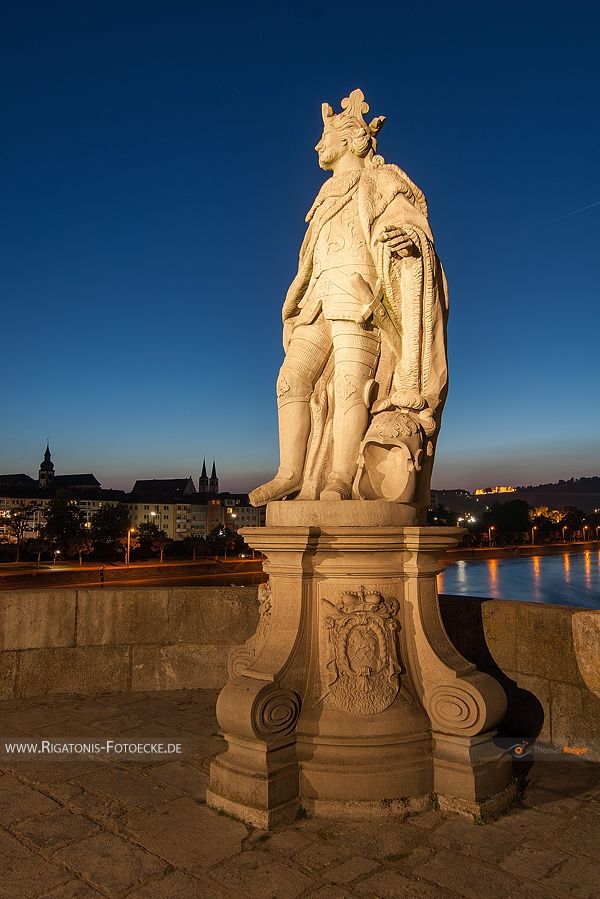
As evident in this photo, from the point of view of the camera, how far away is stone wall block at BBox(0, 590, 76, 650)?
578cm

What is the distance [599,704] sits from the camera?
434 centimetres

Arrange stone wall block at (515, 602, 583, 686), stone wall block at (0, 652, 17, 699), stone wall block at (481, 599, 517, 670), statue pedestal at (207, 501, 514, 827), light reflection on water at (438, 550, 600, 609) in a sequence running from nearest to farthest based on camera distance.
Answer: statue pedestal at (207, 501, 514, 827) < stone wall block at (515, 602, 583, 686) < stone wall block at (481, 599, 517, 670) < stone wall block at (0, 652, 17, 699) < light reflection on water at (438, 550, 600, 609)

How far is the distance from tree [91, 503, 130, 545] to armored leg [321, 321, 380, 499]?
230 feet

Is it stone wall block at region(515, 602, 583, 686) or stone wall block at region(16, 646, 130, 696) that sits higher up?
stone wall block at region(515, 602, 583, 686)

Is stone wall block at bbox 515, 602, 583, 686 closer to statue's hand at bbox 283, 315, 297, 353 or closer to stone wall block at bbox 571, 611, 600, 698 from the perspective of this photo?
stone wall block at bbox 571, 611, 600, 698

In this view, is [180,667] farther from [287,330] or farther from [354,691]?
[287,330]

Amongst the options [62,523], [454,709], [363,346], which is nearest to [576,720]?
[454,709]

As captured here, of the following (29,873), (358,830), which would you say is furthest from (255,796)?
(29,873)

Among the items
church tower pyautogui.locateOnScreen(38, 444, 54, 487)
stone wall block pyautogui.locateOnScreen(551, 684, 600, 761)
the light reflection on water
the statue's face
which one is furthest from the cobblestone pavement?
church tower pyautogui.locateOnScreen(38, 444, 54, 487)

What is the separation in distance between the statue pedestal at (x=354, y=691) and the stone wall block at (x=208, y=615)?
1.84 meters

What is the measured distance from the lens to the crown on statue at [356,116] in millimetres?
5031

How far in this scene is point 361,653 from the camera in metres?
3.78

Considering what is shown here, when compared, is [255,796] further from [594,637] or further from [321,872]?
[594,637]

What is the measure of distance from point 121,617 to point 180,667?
0.69 metres
